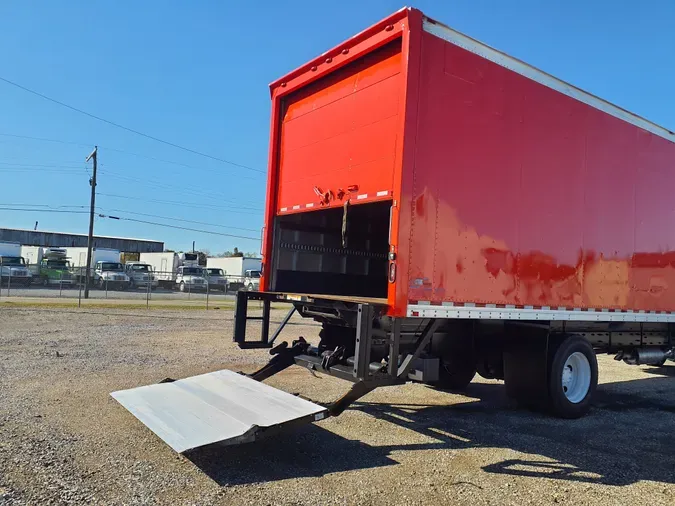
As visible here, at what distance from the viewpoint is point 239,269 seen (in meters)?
47.2

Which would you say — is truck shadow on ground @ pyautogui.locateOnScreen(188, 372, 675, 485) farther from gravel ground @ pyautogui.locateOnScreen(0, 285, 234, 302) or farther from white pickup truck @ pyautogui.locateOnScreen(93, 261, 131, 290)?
white pickup truck @ pyautogui.locateOnScreen(93, 261, 131, 290)

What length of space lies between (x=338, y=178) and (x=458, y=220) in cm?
156

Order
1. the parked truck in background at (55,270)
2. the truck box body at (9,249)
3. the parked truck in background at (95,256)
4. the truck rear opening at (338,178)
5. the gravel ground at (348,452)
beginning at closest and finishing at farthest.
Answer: the gravel ground at (348,452) → the truck rear opening at (338,178) → the parked truck in background at (55,270) → the truck box body at (9,249) → the parked truck in background at (95,256)

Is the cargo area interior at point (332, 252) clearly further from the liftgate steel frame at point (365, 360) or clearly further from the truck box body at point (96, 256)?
the truck box body at point (96, 256)

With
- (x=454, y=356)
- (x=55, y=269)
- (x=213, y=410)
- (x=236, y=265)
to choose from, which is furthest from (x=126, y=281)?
(x=213, y=410)

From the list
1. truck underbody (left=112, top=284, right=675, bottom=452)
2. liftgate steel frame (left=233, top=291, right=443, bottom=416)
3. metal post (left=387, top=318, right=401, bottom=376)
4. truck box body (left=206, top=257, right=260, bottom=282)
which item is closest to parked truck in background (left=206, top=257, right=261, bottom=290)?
truck box body (left=206, top=257, right=260, bottom=282)

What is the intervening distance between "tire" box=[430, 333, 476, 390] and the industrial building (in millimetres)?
76466

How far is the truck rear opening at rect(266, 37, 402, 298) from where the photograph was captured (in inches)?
224

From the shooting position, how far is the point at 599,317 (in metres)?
7.28

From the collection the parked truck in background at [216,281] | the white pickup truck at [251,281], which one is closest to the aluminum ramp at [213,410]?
the white pickup truck at [251,281]

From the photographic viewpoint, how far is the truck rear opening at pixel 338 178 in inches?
224

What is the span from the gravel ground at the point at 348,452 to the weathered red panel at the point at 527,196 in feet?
5.20

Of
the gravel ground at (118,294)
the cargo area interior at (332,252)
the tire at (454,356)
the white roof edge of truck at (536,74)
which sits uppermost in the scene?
the white roof edge of truck at (536,74)

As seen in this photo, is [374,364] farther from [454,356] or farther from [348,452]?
[454,356]
